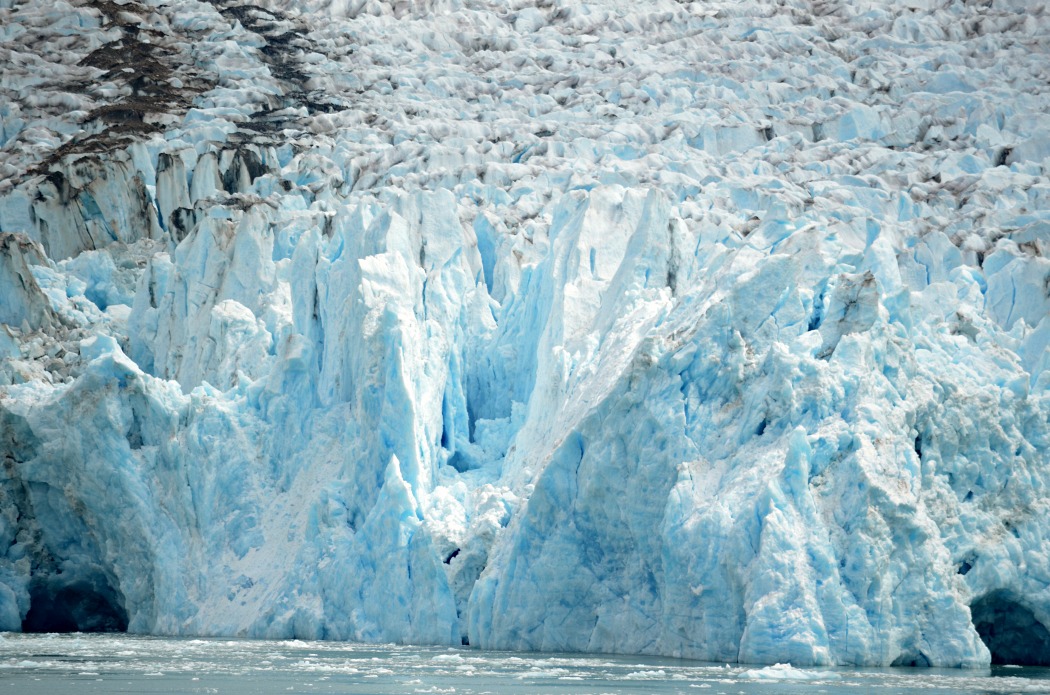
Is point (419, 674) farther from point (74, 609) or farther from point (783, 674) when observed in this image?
point (74, 609)

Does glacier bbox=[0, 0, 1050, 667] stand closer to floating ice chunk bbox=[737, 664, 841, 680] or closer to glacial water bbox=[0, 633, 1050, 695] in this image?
floating ice chunk bbox=[737, 664, 841, 680]

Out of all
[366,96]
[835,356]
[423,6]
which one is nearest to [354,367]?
[835,356]

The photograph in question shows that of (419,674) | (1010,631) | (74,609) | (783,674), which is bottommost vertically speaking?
(74,609)

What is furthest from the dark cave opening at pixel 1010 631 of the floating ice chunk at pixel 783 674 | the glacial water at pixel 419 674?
the floating ice chunk at pixel 783 674

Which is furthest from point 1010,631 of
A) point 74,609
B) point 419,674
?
point 74,609

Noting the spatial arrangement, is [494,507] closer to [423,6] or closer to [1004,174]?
[1004,174]

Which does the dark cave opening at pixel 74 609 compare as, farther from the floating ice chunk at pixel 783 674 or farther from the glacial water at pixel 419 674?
the floating ice chunk at pixel 783 674
